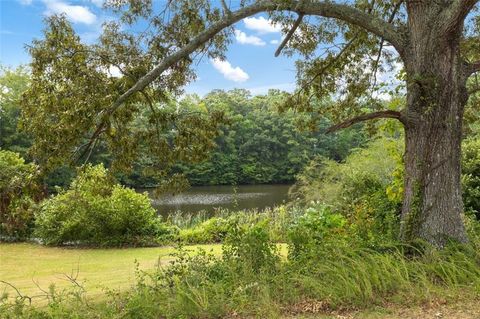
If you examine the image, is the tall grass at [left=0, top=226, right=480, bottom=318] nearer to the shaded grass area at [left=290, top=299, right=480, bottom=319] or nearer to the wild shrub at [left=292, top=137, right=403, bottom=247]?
the shaded grass area at [left=290, top=299, right=480, bottom=319]

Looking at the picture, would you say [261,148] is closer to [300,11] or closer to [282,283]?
[300,11]

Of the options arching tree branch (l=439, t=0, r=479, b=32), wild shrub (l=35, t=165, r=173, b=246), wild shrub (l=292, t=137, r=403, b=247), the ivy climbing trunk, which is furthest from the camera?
wild shrub (l=35, t=165, r=173, b=246)

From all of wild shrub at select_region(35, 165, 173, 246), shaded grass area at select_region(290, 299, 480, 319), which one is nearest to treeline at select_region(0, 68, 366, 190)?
wild shrub at select_region(35, 165, 173, 246)

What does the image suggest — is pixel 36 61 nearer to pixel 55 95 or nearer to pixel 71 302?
pixel 55 95

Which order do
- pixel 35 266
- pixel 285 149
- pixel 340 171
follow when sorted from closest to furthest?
pixel 35 266, pixel 340 171, pixel 285 149

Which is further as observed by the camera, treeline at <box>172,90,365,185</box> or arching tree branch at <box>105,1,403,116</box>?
treeline at <box>172,90,365,185</box>

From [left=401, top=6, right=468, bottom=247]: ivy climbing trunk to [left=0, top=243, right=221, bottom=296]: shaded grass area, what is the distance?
4492mm

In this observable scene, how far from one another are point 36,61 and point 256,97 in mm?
62534

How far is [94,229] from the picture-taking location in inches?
530

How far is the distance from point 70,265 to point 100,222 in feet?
9.41

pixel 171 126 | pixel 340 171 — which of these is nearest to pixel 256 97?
pixel 340 171

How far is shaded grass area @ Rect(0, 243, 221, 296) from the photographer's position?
27.5ft

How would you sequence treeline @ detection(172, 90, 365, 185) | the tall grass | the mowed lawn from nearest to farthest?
the tall grass, the mowed lawn, treeline @ detection(172, 90, 365, 185)

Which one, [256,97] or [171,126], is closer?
[171,126]
